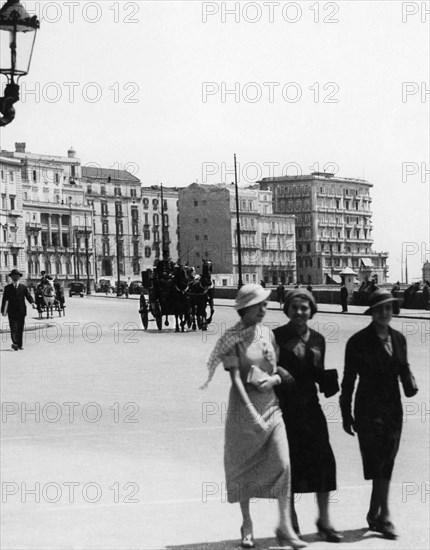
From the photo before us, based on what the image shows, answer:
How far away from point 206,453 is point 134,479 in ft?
16.2

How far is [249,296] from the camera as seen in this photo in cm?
264

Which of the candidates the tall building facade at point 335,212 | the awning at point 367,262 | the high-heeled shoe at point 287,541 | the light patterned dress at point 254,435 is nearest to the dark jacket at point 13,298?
the tall building facade at point 335,212

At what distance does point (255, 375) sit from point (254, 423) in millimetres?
110

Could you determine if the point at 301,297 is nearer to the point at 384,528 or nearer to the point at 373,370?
the point at 373,370

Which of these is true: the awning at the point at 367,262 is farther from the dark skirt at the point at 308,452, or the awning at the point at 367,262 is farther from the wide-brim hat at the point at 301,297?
the dark skirt at the point at 308,452

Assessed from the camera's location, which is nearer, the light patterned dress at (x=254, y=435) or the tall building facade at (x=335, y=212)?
the light patterned dress at (x=254, y=435)

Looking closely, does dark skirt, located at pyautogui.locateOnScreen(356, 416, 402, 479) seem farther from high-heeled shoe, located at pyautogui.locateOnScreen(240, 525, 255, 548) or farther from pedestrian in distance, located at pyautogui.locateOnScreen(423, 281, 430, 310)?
pedestrian in distance, located at pyautogui.locateOnScreen(423, 281, 430, 310)

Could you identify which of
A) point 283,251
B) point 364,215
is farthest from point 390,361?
point 283,251

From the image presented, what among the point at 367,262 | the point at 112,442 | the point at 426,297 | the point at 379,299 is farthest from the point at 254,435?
the point at 112,442

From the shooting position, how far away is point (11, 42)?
46.2ft

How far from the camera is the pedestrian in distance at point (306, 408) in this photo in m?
2.49

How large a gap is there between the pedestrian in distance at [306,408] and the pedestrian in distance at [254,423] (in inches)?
1.2

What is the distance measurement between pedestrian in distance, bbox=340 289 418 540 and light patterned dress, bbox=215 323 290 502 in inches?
7.1

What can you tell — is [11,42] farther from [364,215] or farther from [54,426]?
[54,426]
